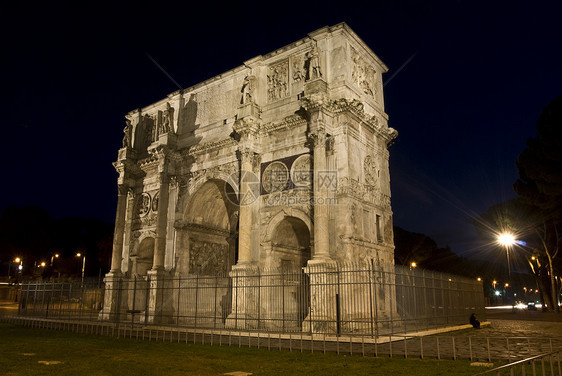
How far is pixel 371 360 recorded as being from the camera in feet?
33.1

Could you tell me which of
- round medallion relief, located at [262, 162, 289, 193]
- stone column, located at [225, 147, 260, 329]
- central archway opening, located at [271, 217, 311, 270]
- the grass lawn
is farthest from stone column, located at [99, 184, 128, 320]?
the grass lawn

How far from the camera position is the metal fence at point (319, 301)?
15.2m

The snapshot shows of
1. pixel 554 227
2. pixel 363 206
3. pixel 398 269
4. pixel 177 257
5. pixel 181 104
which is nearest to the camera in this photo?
pixel 398 269

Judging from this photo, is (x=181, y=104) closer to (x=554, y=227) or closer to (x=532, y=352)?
(x=532, y=352)

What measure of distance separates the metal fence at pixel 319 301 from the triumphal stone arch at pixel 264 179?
14 centimetres

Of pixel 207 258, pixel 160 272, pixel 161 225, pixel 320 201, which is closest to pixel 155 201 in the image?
pixel 161 225

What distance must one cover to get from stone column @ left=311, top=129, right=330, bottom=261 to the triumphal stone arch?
0.14 ft

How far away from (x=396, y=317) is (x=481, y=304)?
26.3ft

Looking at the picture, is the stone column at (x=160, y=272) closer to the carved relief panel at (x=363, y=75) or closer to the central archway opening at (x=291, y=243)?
the central archway opening at (x=291, y=243)

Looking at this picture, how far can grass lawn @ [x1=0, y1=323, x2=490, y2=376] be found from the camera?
866cm

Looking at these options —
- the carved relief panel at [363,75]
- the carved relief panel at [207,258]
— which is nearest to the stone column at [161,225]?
the carved relief panel at [207,258]

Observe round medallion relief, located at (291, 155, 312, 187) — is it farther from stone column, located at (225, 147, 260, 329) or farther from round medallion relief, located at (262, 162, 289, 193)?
stone column, located at (225, 147, 260, 329)

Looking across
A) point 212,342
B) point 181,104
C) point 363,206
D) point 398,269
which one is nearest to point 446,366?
point 398,269

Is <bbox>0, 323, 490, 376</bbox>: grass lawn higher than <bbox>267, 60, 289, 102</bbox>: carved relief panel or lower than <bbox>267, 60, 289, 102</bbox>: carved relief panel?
lower
